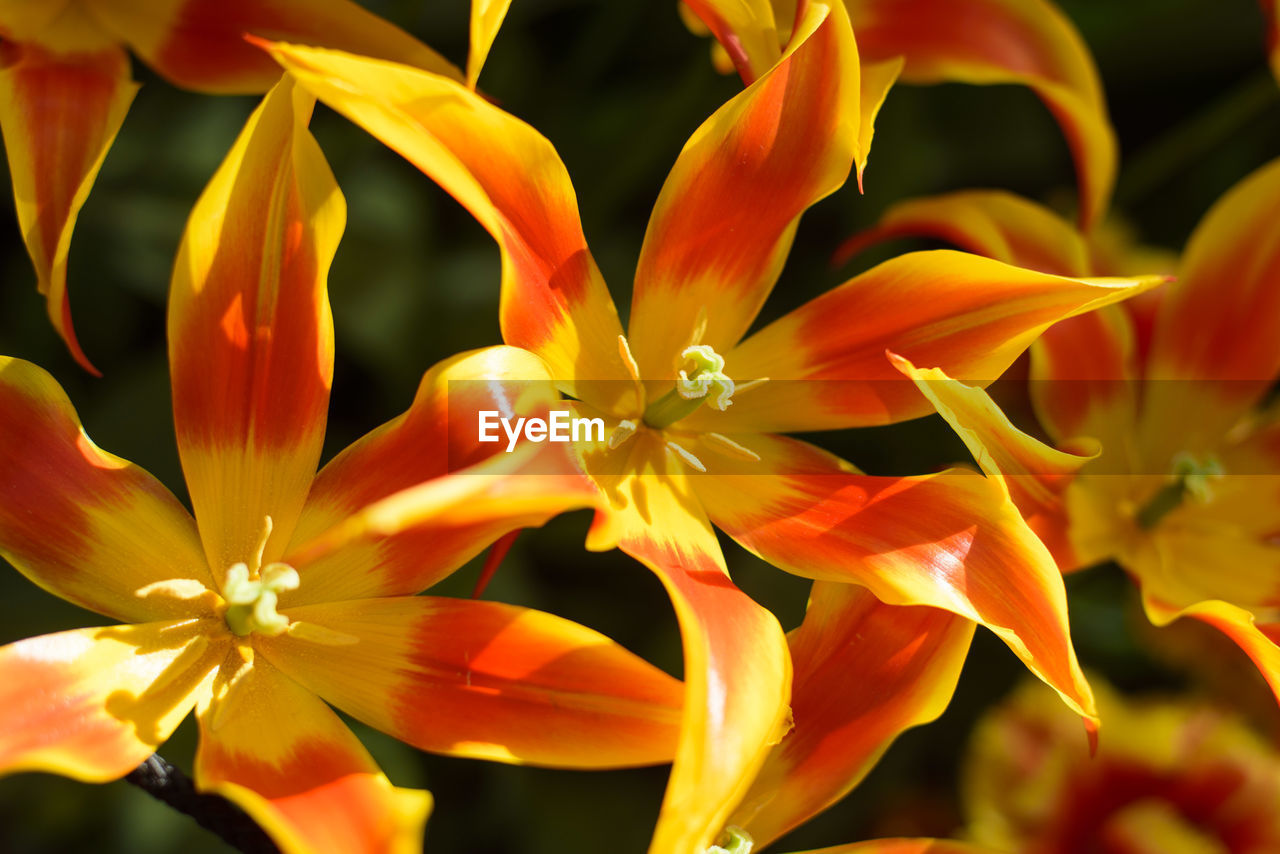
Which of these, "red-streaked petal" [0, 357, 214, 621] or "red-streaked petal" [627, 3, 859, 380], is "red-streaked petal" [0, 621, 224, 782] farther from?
"red-streaked petal" [627, 3, 859, 380]

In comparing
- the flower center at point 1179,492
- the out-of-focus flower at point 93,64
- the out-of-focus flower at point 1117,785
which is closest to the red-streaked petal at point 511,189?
the out-of-focus flower at point 93,64

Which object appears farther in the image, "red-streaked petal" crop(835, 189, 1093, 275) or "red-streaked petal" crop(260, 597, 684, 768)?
"red-streaked petal" crop(835, 189, 1093, 275)

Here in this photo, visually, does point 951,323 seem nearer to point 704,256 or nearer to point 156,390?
point 704,256

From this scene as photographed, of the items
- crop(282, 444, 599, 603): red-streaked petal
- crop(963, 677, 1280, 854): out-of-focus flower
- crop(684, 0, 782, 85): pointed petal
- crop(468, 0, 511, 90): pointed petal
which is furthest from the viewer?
crop(963, 677, 1280, 854): out-of-focus flower

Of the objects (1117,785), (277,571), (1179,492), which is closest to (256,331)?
(277,571)

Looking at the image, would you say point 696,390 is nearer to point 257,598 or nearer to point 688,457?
point 688,457

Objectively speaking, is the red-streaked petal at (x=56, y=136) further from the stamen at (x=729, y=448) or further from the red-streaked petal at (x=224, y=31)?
the stamen at (x=729, y=448)

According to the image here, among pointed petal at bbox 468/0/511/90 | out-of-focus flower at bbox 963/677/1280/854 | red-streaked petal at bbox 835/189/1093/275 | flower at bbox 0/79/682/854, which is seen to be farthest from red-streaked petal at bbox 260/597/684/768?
out-of-focus flower at bbox 963/677/1280/854
